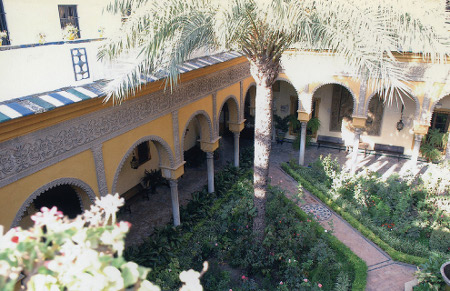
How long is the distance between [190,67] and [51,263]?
23.1ft

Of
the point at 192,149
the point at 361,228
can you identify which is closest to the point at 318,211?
the point at 361,228

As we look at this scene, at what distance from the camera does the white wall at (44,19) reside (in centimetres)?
812

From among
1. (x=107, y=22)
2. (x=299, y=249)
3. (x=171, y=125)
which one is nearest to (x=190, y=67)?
(x=171, y=125)

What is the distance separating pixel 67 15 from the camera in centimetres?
929

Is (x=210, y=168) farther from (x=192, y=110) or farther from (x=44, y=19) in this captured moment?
(x=44, y=19)

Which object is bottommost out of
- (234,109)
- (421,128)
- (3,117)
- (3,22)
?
(421,128)

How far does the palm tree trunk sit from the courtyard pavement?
2.07 m

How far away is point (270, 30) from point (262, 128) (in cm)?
192

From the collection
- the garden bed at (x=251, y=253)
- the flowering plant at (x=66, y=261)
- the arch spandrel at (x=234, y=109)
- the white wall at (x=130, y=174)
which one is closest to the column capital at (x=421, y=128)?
the garden bed at (x=251, y=253)

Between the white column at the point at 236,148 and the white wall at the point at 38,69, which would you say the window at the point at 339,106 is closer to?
the white column at the point at 236,148

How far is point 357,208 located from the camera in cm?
961

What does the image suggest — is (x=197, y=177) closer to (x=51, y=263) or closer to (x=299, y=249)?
(x=299, y=249)

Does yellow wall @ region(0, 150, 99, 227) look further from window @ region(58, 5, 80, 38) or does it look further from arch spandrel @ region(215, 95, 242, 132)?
arch spandrel @ region(215, 95, 242, 132)

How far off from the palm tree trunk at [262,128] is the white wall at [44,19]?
358 centimetres
